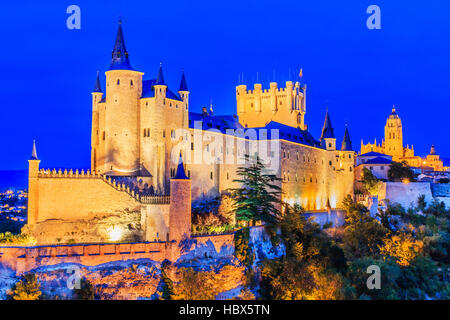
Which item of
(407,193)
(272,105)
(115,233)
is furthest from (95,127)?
(407,193)

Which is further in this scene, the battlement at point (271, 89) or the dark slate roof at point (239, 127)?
the battlement at point (271, 89)

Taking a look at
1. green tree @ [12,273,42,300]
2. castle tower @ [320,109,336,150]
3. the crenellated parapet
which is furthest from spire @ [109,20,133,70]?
castle tower @ [320,109,336,150]

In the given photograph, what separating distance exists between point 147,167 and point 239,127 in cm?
1700

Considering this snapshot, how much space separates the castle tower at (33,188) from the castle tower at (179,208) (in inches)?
407

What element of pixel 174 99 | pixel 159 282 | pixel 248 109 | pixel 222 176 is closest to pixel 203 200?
pixel 222 176

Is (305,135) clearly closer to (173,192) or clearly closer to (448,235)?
(448,235)

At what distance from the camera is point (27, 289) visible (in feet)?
111

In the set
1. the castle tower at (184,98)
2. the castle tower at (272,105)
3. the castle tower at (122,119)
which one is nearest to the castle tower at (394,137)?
the castle tower at (272,105)

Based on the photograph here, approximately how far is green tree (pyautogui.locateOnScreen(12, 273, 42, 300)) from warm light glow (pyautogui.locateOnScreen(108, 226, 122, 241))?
343 inches

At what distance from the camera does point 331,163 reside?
70.0 meters

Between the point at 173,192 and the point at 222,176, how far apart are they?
14.9 m

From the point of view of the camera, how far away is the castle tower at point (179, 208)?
4003cm

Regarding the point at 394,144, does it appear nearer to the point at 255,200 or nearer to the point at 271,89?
the point at 271,89

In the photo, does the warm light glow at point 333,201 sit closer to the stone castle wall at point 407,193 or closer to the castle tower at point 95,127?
the stone castle wall at point 407,193
